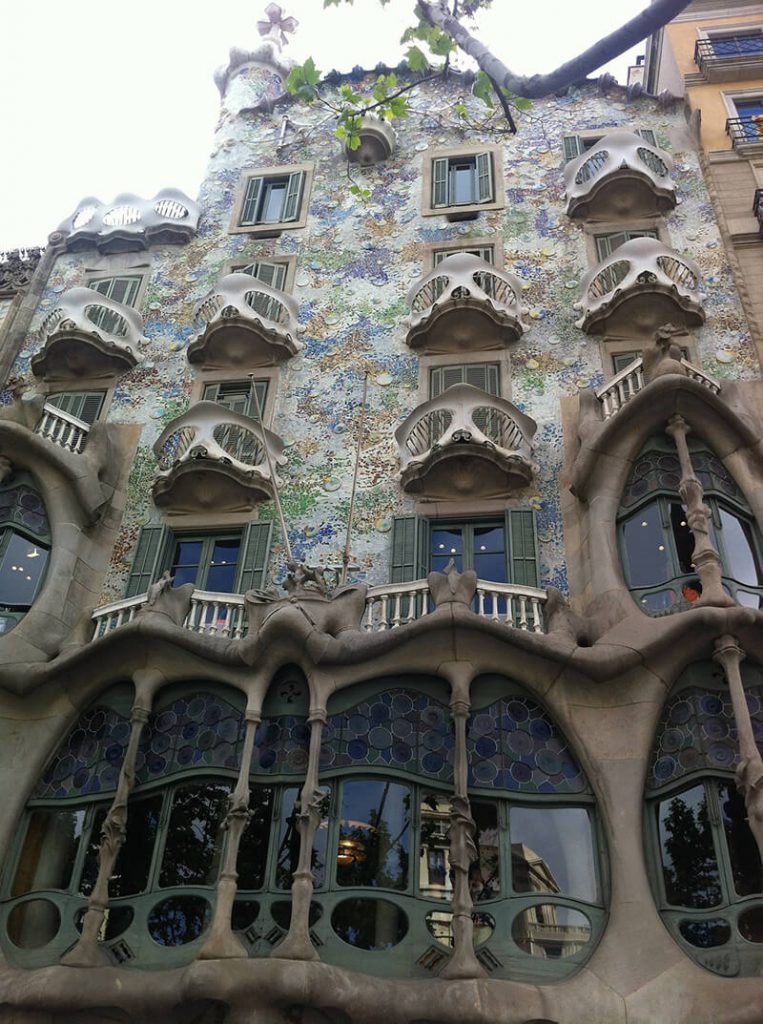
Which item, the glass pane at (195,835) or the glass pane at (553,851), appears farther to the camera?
the glass pane at (195,835)

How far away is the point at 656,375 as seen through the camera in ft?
47.9

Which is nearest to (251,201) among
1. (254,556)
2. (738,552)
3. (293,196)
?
(293,196)

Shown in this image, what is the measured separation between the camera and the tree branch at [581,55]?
8.01 meters

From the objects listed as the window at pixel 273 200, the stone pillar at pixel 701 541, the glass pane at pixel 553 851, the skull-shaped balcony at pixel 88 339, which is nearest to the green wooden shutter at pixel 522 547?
the stone pillar at pixel 701 541

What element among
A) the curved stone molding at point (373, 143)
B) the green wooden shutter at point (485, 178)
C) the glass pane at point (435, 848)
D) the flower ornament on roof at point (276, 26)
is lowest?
the glass pane at point (435, 848)

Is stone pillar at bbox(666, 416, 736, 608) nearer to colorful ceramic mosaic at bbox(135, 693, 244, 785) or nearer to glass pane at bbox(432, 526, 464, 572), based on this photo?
glass pane at bbox(432, 526, 464, 572)

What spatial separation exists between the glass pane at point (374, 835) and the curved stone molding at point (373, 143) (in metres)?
15.7

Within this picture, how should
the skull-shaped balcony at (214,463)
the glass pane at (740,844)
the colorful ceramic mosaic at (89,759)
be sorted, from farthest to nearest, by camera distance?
the skull-shaped balcony at (214,463) < the colorful ceramic mosaic at (89,759) < the glass pane at (740,844)

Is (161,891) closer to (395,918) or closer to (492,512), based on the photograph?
(395,918)

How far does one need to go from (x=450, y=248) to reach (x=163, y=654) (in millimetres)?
11082

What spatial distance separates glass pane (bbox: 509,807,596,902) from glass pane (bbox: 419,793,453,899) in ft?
2.68

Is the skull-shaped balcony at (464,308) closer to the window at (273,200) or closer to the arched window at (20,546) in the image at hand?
the window at (273,200)

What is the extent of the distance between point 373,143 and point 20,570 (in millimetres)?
13162

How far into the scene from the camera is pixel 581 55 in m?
8.47
